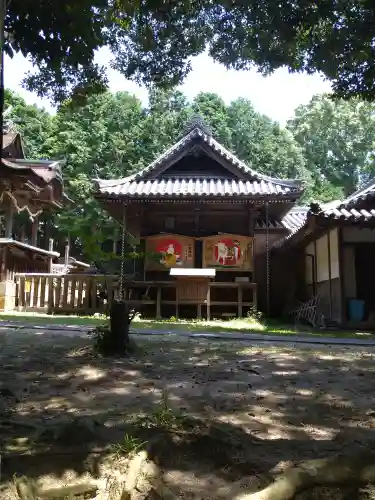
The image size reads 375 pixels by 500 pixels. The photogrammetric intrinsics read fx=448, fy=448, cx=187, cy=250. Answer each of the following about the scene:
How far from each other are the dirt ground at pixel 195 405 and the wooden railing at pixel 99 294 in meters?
7.57

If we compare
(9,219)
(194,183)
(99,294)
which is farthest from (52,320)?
(9,219)

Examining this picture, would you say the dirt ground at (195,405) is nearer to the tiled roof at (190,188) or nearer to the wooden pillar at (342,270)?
the wooden pillar at (342,270)

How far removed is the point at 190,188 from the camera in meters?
16.1

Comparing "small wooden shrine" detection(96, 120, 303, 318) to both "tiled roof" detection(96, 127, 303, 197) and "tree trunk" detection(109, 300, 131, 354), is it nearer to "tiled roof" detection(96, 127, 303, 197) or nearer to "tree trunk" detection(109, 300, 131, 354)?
"tiled roof" detection(96, 127, 303, 197)

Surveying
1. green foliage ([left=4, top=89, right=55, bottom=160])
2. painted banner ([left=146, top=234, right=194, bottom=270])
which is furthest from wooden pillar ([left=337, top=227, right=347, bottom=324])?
green foliage ([left=4, top=89, right=55, bottom=160])

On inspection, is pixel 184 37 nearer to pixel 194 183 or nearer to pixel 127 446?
pixel 127 446

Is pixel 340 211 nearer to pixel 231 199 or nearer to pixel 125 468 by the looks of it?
pixel 231 199

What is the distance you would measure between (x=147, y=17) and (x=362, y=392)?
567 centimetres

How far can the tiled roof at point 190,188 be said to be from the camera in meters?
15.4

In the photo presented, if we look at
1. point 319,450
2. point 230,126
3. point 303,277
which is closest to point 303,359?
point 319,450

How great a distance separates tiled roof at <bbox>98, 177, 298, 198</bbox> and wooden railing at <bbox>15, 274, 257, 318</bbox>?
3.07 m

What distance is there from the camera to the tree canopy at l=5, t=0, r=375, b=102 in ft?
17.5

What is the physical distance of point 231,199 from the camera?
51.3 ft

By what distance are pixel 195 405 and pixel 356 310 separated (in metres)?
9.97
